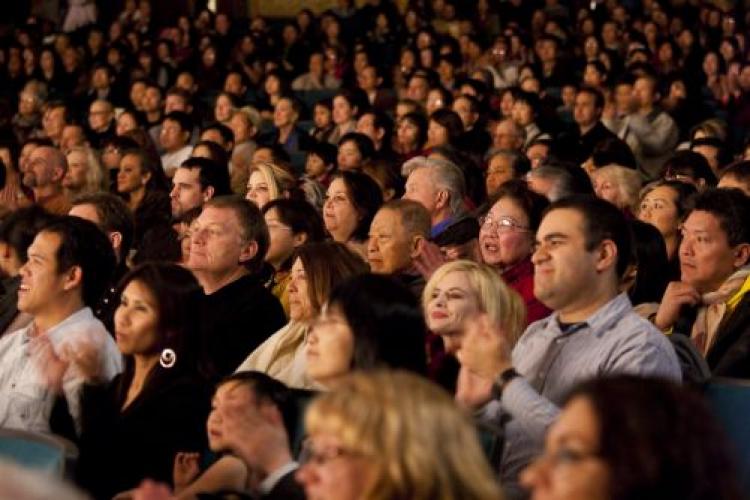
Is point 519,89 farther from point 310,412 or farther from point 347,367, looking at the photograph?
point 310,412

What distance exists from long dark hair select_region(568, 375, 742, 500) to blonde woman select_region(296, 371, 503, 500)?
0.19m

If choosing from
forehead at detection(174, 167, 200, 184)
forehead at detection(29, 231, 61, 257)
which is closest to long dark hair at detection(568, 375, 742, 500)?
forehead at detection(29, 231, 61, 257)

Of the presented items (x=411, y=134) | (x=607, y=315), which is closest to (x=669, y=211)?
(x=607, y=315)

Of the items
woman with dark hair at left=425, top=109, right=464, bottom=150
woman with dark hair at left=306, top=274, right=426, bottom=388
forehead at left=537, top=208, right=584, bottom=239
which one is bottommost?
woman with dark hair at left=425, top=109, right=464, bottom=150

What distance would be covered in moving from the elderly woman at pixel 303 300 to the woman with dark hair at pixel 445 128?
4.26m

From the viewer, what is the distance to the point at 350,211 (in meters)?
5.43

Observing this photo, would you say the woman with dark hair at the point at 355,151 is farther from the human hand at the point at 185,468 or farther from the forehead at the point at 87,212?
the human hand at the point at 185,468

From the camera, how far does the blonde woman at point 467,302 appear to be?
3.39 m

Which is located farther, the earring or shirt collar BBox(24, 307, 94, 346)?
shirt collar BBox(24, 307, 94, 346)

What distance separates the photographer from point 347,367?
275 cm

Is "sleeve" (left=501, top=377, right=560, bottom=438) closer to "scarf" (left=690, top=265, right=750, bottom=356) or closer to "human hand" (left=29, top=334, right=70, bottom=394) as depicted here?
"human hand" (left=29, top=334, right=70, bottom=394)

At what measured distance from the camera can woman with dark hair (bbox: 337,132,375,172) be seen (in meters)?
7.55

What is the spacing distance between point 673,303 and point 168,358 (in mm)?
1271

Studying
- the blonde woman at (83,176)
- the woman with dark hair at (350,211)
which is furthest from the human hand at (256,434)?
the blonde woman at (83,176)
